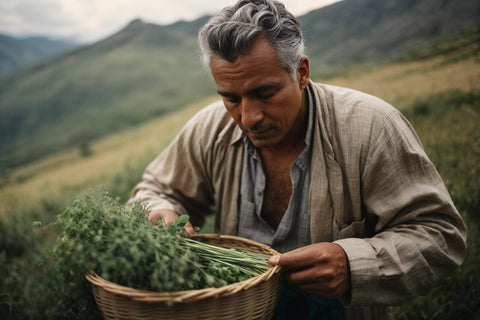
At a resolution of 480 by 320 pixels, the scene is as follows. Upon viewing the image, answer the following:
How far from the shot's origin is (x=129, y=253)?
1301 mm

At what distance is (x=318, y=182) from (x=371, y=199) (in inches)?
13.2

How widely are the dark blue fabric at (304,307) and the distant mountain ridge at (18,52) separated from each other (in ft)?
560

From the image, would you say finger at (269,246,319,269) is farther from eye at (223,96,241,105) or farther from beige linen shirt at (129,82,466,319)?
eye at (223,96,241,105)

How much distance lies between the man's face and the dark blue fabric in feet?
3.26

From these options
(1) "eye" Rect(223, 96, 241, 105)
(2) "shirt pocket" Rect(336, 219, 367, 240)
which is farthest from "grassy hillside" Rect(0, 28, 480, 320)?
(1) "eye" Rect(223, 96, 241, 105)

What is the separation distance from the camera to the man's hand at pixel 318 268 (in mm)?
1560

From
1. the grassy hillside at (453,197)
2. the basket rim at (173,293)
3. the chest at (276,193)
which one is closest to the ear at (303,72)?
the chest at (276,193)

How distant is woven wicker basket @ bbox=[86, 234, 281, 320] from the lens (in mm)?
1303

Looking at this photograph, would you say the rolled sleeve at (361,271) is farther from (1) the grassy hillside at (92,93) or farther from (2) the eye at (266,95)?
(1) the grassy hillside at (92,93)

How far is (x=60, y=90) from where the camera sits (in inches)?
4277

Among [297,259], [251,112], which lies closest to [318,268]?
[297,259]

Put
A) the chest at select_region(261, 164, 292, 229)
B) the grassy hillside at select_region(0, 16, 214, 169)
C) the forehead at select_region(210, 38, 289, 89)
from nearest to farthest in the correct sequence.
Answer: the forehead at select_region(210, 38, 289, 89) < the chest at select_region(261, 164, 292, 229) < the grassy hillside at select_region(0, 16, 214, 169)

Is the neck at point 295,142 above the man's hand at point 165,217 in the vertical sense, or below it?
above

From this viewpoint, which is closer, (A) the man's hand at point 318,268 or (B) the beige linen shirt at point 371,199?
(A) the man's hand at point 318,268
